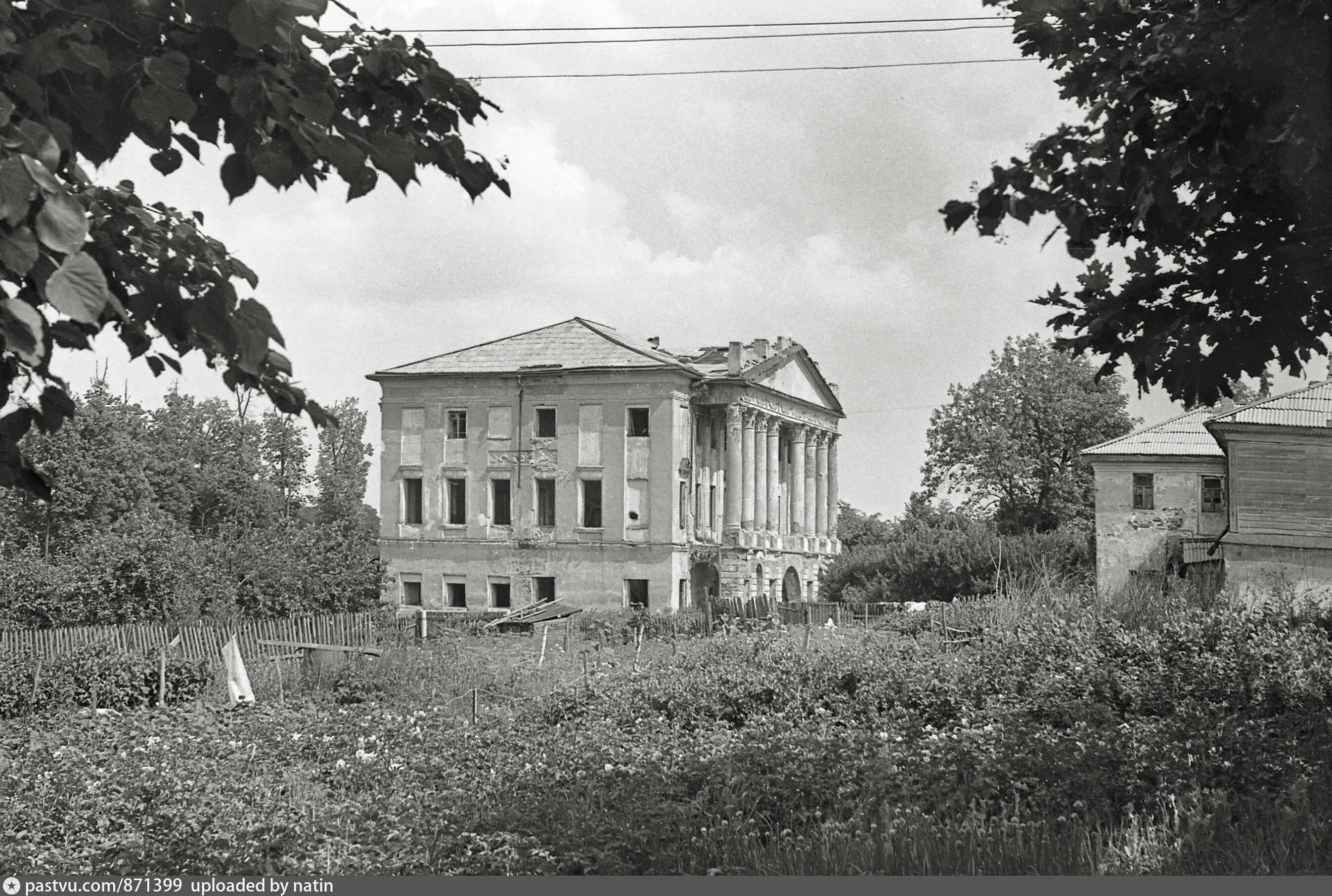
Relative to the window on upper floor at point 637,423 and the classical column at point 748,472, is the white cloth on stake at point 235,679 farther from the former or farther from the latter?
the classical column at point 748,472

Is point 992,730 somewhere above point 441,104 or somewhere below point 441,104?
below

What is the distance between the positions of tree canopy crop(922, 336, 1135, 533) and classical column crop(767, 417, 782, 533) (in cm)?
618

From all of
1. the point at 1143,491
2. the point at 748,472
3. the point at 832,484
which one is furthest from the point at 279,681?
the point at 832,484

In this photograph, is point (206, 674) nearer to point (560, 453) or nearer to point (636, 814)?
point (636, 814)

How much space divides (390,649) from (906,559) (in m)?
26.4

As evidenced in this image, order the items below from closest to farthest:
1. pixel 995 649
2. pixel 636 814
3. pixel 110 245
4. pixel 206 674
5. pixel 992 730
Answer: pixel 110 245 < pixel 636 814 < pixel 992 730 < pixel 995 649 < pixel 206 674

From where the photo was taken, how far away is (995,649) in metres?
13.1

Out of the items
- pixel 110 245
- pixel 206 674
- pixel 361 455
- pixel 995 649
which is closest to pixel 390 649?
pixel 206 674

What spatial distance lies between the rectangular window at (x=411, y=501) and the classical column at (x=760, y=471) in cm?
1196

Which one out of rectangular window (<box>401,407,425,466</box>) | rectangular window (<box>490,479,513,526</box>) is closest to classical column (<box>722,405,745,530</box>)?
rectangular window (<box>490,479,513,526</box>)

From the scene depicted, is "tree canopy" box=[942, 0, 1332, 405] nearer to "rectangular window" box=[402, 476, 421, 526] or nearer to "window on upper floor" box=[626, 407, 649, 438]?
"window on upper floor" box=[626, 407, 649, 438]

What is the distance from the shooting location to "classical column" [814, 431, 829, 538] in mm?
52500

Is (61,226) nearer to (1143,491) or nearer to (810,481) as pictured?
(1143,491)

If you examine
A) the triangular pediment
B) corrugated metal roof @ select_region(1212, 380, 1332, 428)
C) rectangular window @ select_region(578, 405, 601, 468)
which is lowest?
corrugated metal roof @ select_region(1212, 380, 1332, 428)
